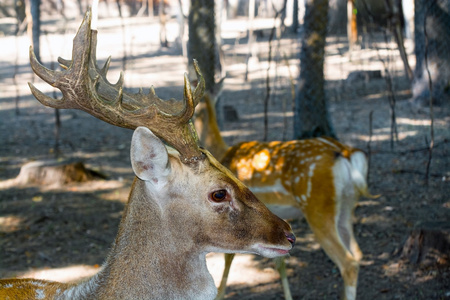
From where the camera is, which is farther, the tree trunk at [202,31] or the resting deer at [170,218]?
the tree trunk at [202,31]

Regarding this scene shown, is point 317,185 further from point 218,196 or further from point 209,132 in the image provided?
point 218,196

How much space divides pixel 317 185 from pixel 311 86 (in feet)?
8.49

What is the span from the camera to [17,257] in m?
5.52

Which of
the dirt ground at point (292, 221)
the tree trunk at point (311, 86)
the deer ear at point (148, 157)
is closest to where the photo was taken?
the deer ear at point (148, 157)

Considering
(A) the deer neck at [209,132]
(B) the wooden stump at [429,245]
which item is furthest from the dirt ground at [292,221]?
(A) the deer neck at [209,132]

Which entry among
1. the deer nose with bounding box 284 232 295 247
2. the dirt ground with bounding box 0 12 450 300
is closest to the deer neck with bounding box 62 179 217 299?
the deer nose with bounding box 284 232 295 247

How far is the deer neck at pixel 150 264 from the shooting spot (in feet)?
8.55

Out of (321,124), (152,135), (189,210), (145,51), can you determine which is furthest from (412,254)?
(145,51)

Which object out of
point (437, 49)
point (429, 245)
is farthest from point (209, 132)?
point (437, 49)

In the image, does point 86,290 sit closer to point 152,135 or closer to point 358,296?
point 152,135

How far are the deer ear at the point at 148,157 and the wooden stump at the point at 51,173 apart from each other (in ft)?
17.0

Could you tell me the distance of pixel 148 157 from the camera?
2.51 m

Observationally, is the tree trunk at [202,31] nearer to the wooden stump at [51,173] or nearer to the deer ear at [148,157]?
the wooden stump at [51,173]

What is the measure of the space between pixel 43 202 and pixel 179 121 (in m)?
4.87
